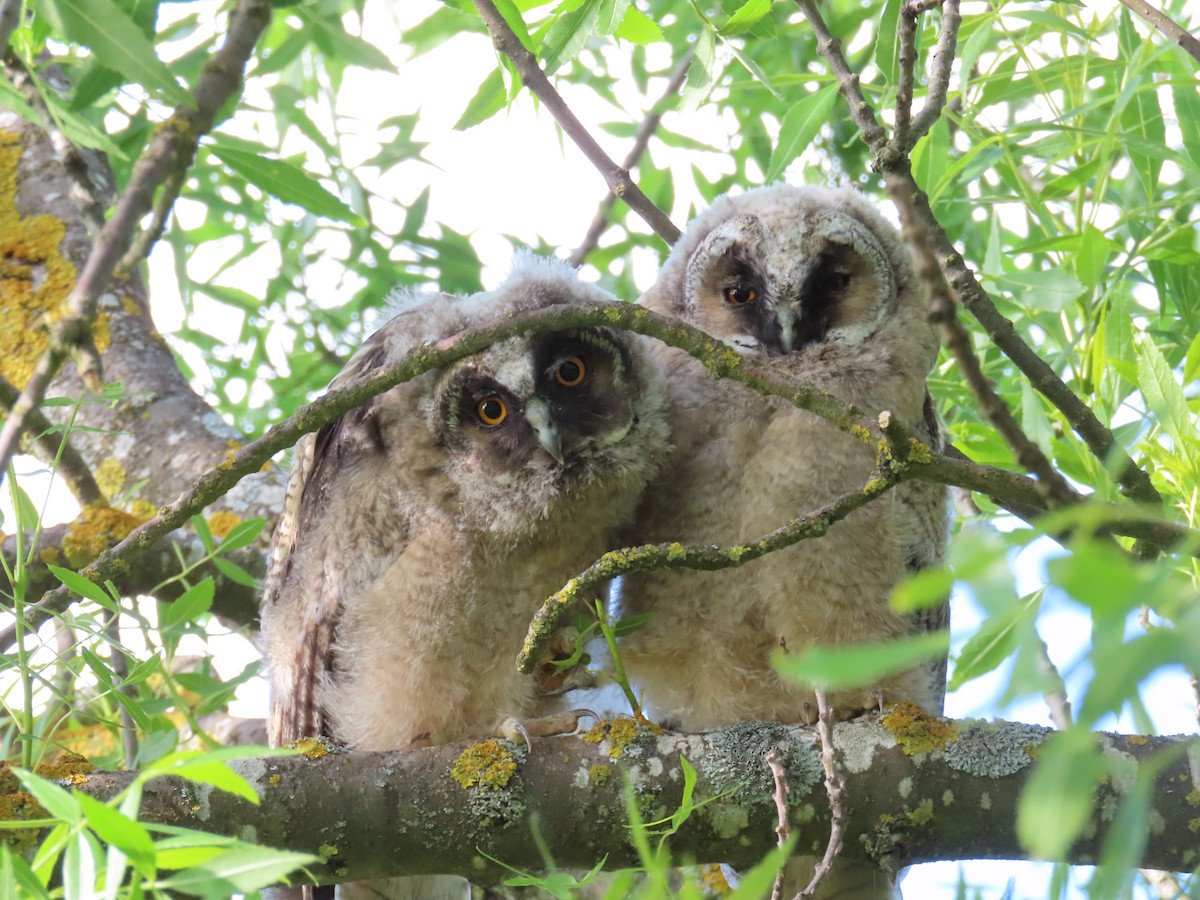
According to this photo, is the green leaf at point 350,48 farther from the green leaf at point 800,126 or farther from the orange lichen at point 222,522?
the orange lichen at point 222,522

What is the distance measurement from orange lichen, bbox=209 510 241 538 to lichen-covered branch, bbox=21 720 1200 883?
1.43 metres

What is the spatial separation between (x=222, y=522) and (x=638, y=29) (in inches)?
71.6

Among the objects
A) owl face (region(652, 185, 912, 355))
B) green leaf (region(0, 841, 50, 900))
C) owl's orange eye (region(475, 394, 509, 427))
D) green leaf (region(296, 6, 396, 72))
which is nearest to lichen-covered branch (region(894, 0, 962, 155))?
A: owl face (region(652, 185, 912, 355))

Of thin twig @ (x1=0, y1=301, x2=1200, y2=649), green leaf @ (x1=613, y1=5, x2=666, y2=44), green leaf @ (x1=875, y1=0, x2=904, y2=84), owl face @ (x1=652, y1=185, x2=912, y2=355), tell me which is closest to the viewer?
thin twig @ (x1=0, y1=301, x2=1200, y2=649)

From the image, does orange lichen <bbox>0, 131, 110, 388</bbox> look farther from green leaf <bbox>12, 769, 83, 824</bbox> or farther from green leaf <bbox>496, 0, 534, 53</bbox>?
green leaf <bbox>12, 769, 83, 824</bbox>

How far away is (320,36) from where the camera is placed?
3.54 metres

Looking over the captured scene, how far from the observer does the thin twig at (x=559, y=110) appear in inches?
92.5

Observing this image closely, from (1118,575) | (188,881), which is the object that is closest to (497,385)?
(188,881)

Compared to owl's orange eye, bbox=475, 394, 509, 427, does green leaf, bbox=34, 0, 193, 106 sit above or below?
above

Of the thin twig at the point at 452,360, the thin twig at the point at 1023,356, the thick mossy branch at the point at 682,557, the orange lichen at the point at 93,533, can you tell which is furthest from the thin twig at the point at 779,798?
the orange lichen at the point at 93,533

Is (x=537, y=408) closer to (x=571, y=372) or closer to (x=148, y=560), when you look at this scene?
(x=571, y=372)

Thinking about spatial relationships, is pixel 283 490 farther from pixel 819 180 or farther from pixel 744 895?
pixel 744 895

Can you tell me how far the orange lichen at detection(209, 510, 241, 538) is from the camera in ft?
11.1

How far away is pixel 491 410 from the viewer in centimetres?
276
